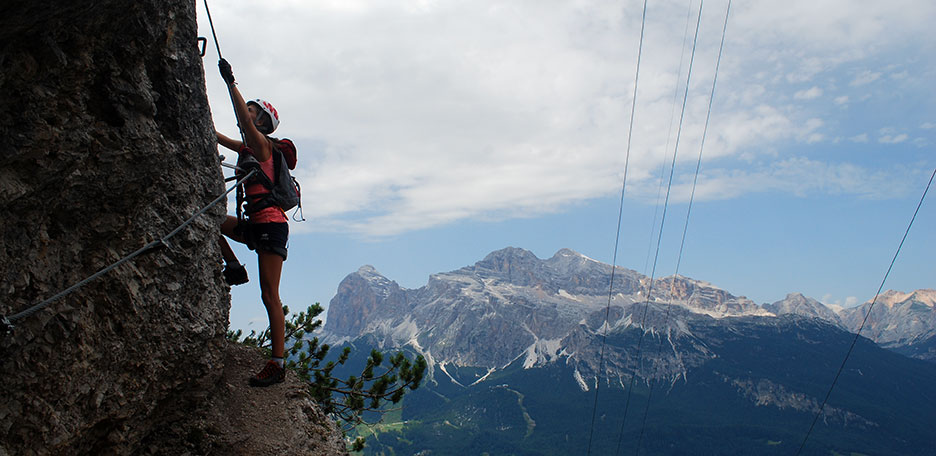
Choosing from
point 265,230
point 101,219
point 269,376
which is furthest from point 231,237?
point 101,219

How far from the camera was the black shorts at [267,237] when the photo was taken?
21.9ft

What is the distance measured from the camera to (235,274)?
713 centimetres

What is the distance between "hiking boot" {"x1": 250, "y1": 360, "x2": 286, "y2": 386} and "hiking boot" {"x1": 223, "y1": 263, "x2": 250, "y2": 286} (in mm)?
1098

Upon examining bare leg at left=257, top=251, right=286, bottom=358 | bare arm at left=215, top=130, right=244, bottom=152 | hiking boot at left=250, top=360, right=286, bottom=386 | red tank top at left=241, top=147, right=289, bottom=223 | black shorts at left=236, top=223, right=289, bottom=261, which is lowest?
hiking boot at left=250, top=360, right=286, bottom=386

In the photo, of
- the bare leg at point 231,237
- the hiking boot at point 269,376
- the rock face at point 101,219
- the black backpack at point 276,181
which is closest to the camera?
the rock face at point 101,219

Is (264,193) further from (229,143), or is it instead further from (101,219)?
(101,219)

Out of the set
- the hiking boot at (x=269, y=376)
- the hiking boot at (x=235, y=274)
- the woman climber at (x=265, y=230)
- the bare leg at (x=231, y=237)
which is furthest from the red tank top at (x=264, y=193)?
the hiking boot at (x=269, y=376)

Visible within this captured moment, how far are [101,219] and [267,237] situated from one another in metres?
2.36

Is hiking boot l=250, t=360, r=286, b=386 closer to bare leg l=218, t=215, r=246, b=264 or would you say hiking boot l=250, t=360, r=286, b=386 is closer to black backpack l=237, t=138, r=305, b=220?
bare leg l=218, t=215, r=246, b=264

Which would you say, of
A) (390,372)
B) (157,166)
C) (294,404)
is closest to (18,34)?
(157,166)

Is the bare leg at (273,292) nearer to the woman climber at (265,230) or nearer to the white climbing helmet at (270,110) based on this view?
the woman climber at (265,230)

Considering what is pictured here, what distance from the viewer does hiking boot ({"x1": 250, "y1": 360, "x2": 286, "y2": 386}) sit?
22.4ft

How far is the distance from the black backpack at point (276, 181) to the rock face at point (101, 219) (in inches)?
28.6

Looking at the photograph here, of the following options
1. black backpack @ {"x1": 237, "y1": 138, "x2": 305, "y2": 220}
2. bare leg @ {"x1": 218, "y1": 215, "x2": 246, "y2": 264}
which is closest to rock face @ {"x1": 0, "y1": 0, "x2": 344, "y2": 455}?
black backpack @ {"x1": 237, "y1": 138, "x2": 305, "y2": 220}
